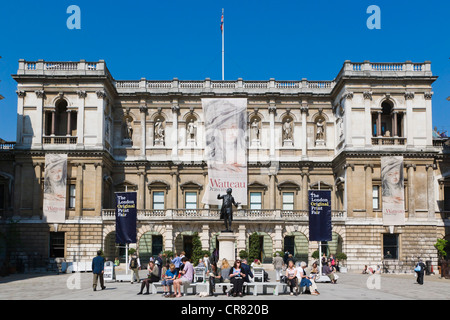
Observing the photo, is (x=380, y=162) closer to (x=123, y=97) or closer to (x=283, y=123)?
(x=283, y=123)

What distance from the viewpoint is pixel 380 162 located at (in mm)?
46750

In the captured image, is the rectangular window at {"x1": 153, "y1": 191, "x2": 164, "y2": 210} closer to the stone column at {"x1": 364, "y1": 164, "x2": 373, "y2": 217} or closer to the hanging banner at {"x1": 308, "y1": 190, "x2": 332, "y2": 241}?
the hanging banner at {"x1": 308, "y1": 190, "x2": 332, "y2": 241}

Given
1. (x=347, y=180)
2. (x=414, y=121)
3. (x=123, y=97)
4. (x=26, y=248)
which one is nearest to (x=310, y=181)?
Answer: (x=347, y=180)

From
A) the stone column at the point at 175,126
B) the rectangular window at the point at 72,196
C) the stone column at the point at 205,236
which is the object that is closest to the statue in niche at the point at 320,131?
the stone column at the point at 175,126

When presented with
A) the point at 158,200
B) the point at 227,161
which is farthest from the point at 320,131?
the point at 158,200

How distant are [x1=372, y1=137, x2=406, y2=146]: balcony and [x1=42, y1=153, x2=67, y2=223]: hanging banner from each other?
24694 mm

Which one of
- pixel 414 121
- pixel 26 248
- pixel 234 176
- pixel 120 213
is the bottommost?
pixel 26 248

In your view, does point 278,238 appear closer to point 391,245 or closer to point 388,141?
point 391,245

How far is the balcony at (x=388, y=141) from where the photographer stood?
4725cm

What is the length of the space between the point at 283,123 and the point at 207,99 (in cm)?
714

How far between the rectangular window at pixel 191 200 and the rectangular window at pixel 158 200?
2.10 m

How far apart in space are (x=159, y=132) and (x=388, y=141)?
1950cm

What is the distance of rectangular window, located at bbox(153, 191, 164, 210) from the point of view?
51156 millimetres

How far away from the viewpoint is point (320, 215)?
38.6 m
